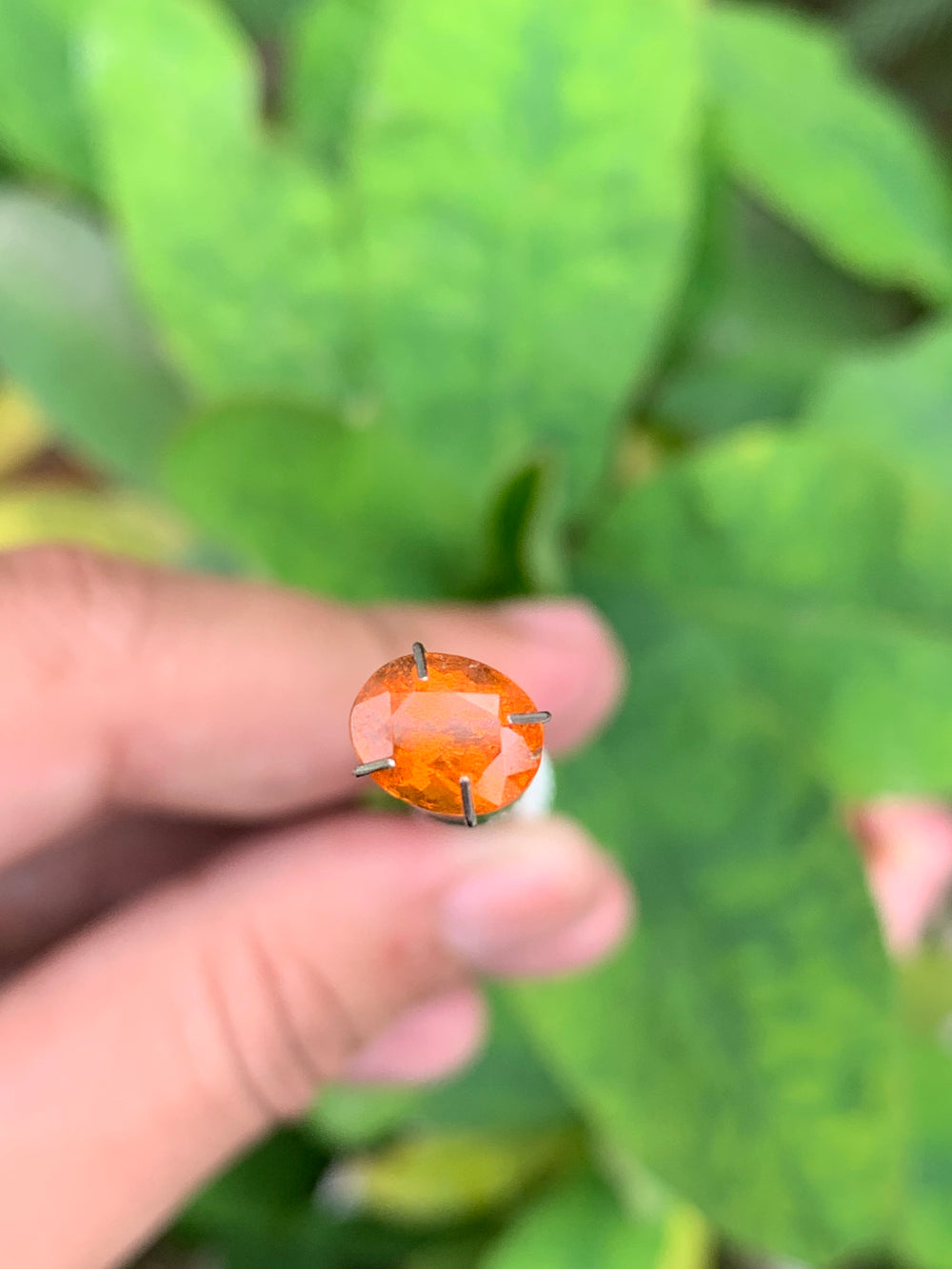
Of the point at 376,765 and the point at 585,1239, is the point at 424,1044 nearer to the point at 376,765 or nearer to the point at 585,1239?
the point at 585,1239

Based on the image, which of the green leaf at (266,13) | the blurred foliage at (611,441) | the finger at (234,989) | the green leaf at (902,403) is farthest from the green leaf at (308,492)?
the green leaf at (266,13)

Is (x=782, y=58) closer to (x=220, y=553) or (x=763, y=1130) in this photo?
(x=220, y=553)

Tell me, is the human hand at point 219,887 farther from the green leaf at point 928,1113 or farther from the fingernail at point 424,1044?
the green leaf at point 928,1113

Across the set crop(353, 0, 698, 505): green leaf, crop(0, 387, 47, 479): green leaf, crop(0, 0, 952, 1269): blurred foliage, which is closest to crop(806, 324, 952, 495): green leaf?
crop(0, 0, 952, 1269): blurred foliage

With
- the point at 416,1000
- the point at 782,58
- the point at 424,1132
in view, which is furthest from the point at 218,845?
the point at 782,58

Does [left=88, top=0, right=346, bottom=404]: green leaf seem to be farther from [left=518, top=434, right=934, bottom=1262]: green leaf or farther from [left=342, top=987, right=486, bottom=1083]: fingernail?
[left=342, top=987, right=486, bottom=1083]: fingernail

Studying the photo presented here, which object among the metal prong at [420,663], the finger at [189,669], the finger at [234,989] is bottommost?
the finger at [234,989]

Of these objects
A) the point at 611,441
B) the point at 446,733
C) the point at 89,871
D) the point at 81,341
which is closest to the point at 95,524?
the point at 81,341
